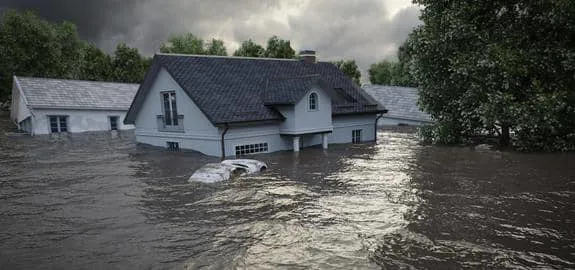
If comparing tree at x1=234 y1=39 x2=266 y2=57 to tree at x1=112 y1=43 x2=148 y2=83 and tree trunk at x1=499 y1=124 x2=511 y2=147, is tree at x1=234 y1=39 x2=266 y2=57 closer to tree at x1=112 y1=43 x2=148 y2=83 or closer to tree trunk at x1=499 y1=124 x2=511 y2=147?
tree at x1=112 y1=43 x2=148 y2=83

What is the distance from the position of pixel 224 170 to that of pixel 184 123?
320 inches

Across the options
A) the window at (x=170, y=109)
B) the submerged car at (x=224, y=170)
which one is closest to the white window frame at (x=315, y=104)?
the submerged car at (x=224, y=170)

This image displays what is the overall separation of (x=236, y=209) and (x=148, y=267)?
3.78 metres

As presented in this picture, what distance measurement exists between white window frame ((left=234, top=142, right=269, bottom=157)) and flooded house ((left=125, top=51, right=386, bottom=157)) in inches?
0.6

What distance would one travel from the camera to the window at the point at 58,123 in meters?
34.6

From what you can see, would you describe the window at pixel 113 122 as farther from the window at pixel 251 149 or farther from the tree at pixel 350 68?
the tree at pixel 350 68

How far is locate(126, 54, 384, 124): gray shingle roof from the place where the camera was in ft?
69.7

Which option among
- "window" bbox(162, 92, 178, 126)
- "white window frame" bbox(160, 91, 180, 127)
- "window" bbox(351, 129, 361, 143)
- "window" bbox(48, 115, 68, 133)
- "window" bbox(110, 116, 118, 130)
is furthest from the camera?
"window" bbox(110, 116, 118, 130)

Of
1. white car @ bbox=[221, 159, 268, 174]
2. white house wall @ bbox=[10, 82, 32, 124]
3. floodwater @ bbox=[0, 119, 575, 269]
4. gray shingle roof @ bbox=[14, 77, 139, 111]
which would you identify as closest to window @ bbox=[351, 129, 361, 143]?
floodwater @ bbox=[0, 119, 575, 269]

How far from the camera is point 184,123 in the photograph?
22578mm

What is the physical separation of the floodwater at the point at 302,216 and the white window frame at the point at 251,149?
3.07 meters

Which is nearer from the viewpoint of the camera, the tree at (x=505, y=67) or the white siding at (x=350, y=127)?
the tree at (x=505, y=67)

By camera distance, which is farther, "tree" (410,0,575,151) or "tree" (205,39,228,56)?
"tree" (205,39,228,56)

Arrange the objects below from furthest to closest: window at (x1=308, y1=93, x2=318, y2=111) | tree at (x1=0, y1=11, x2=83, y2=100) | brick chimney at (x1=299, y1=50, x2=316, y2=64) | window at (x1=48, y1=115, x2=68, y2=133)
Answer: tree at (x1=0, y1=11, x2=83, y2=100)
window at (x1=48, y1=115, x2=68, y2=133)
brick chimney at (x1=299, y1=50, x2=316, y2=64)
window at (x1=308, y1=93, x2=318, y2=111)
